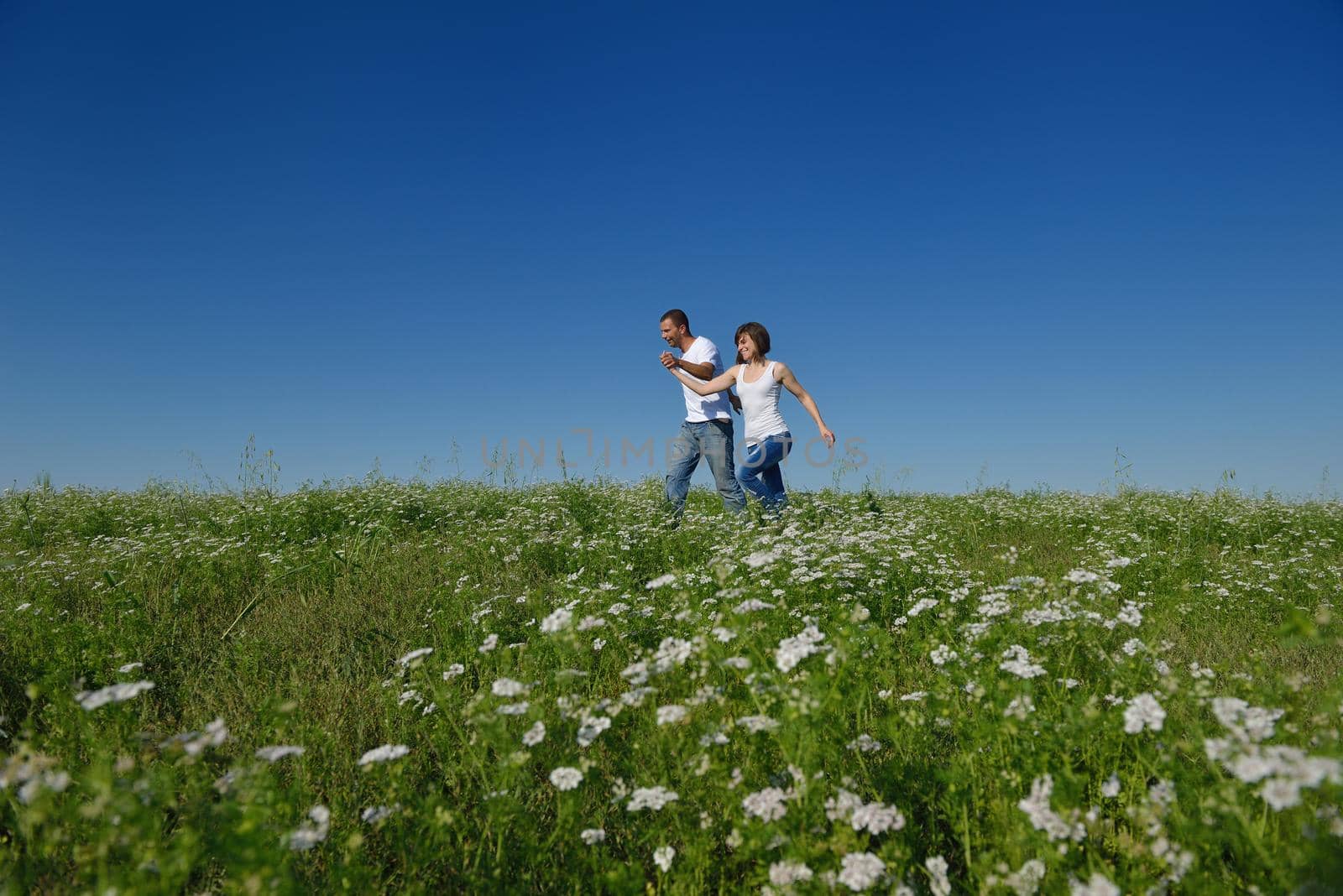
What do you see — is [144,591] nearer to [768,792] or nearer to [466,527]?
[466,527]

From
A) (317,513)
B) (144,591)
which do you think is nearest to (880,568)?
(144,591)

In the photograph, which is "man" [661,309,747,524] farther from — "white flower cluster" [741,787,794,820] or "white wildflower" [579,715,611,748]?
"white flower cluster" [741,787,794,820]

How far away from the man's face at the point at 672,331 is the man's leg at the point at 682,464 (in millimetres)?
1315

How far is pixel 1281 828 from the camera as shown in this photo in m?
2.78

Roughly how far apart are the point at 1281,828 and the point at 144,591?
8.59 meters

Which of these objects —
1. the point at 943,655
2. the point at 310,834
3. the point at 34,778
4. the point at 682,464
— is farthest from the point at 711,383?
the point at 34,778

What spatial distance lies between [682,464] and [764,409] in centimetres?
140

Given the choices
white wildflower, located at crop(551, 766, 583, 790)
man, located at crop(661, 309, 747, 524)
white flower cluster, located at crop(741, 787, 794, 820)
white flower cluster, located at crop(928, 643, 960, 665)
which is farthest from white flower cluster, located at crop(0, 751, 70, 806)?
man, located at crop(661, 309, 747, 524)

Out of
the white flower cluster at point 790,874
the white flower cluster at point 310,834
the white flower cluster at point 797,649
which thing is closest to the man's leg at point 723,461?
the white flower cluster at point 797,649

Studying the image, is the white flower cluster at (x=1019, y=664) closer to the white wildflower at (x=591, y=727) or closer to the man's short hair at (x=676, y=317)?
the white wildflower at (x=591, y=727)

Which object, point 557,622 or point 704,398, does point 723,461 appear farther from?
point 557,622

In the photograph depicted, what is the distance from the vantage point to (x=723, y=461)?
906cm

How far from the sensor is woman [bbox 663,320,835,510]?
349 inches

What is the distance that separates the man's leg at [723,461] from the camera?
9.09 meters
